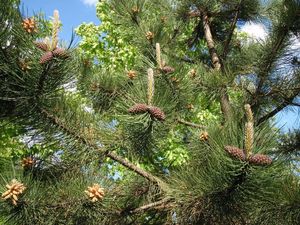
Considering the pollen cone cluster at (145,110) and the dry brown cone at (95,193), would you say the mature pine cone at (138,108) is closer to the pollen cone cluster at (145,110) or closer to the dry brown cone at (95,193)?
the pollen cone cluster at (145,110)

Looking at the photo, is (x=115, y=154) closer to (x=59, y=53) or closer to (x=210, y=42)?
(x=59, y=53)

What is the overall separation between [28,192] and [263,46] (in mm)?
3144

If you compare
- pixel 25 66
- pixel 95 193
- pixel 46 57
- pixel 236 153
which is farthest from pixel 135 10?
pixel 236 153

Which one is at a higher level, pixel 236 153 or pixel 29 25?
pixel 29 25

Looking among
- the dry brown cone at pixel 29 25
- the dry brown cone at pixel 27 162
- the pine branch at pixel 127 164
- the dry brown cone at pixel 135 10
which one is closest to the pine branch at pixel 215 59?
the dry brown cone at pixel 135 10

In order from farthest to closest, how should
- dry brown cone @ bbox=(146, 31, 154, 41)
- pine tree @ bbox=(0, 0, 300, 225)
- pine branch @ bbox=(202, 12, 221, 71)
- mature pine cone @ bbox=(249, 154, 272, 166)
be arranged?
pine branch @ bbox=(202, 12, 221, 71) < dry brown cone @ bbox=(146, 31, 154, 41) < pine tree @ bbox=(0, 0, 300, 225) < mature pine cone @ bbox=(249, 154, 272, 166)

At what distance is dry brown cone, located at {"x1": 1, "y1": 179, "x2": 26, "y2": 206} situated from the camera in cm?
201

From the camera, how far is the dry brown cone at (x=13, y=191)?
2.01 m

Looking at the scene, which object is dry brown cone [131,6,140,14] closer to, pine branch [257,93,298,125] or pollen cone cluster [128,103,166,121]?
pine branch [257,93,298,125]

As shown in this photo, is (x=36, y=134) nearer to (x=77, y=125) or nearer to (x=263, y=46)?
(x=77, y=125)

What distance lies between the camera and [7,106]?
8.28 feet

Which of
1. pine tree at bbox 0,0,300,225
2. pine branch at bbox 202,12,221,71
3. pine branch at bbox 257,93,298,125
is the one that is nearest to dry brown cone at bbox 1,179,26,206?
pine tree at bbox 0,0,300,225

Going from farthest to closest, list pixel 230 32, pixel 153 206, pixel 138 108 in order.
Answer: pixel 230 32 < pixel 153 206 < pixel 138 108

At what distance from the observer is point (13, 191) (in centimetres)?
203
